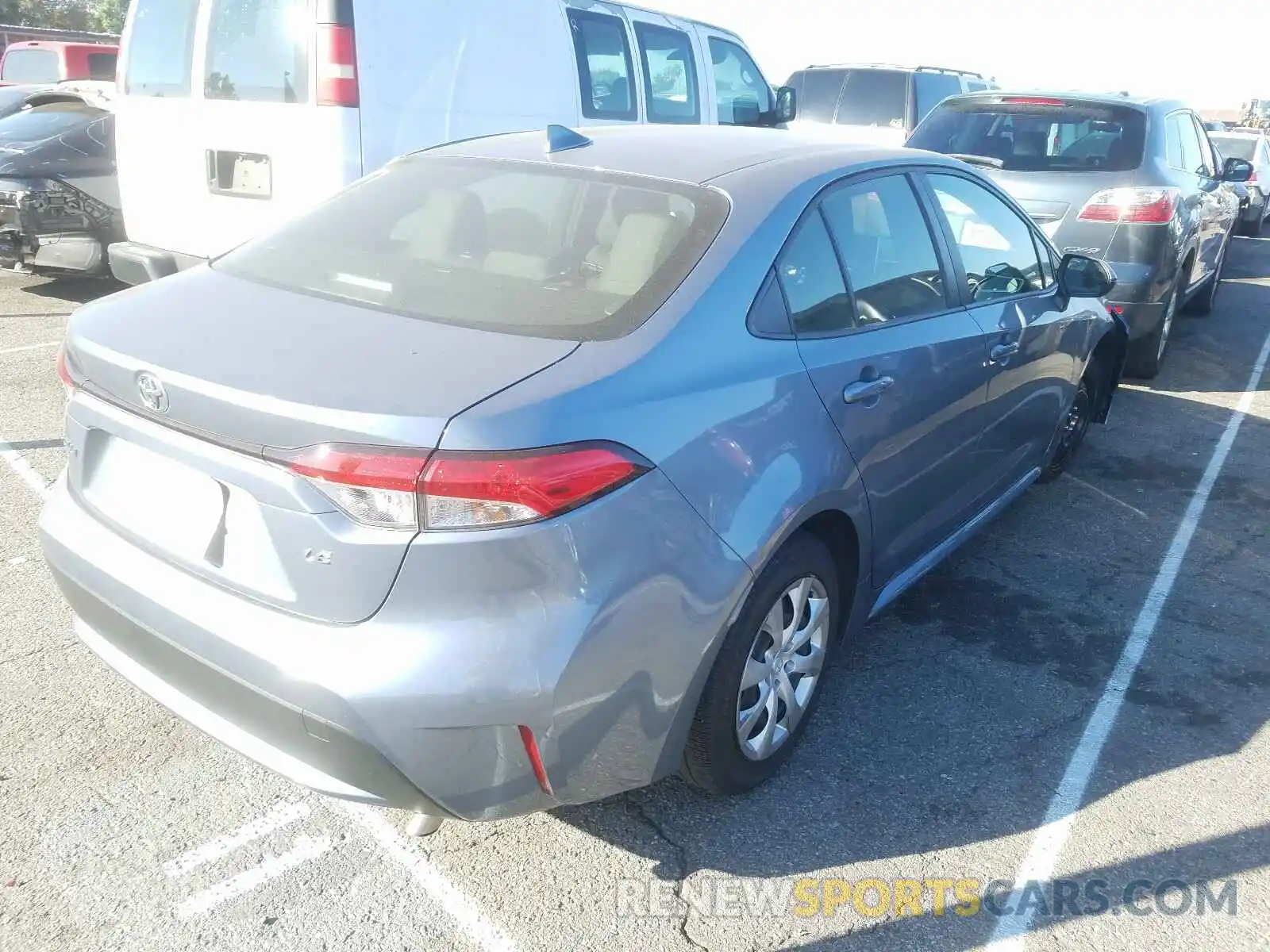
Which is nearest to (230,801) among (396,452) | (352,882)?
(352,882)

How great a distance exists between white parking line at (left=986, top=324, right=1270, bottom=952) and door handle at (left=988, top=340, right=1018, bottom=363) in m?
1.09

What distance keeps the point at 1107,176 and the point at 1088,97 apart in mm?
722

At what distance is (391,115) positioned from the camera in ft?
18.2

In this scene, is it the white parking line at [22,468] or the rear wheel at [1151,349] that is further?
the rear wheel at [1151,349]

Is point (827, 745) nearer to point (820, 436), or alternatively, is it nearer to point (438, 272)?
point (820, 436)

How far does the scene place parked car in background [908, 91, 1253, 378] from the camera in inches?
249

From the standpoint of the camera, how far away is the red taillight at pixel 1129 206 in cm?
629

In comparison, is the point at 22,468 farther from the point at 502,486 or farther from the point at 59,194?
the point at 502,486

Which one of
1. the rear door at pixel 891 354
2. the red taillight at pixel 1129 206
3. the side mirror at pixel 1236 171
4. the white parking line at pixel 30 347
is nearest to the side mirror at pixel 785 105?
the side mirror at pixel 1236 171

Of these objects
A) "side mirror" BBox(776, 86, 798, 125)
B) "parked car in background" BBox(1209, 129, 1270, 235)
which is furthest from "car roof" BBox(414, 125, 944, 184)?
"parked car in background" BBox(1209, 129, 1270, 235)

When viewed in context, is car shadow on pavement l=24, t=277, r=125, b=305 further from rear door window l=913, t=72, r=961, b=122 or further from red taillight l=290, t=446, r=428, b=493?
rear door window l=913, t=72, r=961, b=122

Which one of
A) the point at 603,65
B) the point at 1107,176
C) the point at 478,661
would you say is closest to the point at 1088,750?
the point at 478,661

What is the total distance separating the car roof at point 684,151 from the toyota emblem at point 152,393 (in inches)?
51.2

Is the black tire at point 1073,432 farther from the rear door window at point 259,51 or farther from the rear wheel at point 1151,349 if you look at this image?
the rear door window at point 259,51
